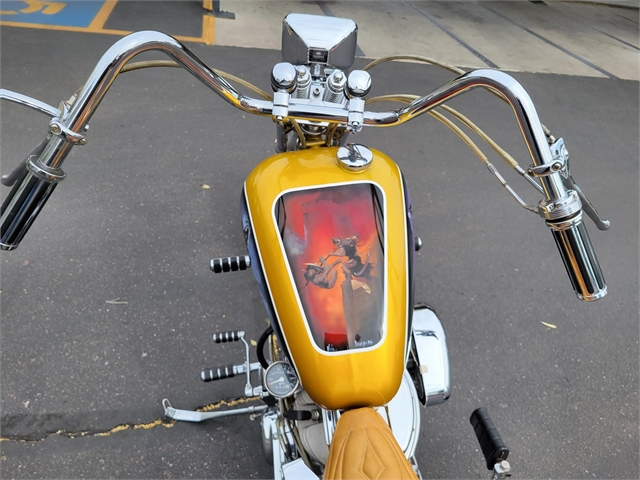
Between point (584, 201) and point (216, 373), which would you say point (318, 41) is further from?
point (216, 373)

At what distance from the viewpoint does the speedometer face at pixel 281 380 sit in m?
1.07

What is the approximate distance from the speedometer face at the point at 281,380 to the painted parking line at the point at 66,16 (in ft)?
14.2

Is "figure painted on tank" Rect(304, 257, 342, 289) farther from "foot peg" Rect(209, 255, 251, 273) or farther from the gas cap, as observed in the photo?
"foot peg" Rect(209, 255, 251, 273)

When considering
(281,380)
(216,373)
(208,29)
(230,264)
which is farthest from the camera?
(208,29)

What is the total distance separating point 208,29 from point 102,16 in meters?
1.16

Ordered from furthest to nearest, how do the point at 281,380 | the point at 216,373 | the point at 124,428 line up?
1. the point at 124,428
2. the point at 216,373
3. the point at 281,380

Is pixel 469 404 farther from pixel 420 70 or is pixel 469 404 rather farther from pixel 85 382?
pixel 420 70

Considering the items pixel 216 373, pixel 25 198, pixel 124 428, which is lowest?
pixel 124 428

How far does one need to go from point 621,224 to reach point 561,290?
109cm

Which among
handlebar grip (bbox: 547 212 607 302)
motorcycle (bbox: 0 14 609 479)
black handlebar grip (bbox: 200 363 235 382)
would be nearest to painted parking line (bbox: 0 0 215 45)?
black handlebar grip (bbox: 200 363 235 382)

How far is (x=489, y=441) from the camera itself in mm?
1188

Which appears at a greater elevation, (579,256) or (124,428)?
(579,256)

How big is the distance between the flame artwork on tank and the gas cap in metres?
0.04

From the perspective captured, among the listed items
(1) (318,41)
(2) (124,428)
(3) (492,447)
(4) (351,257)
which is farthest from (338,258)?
(2) (124,428)
